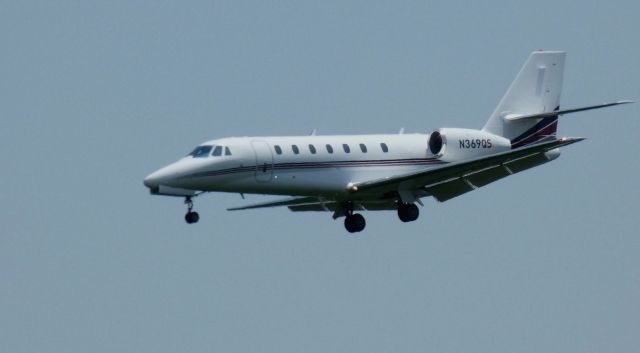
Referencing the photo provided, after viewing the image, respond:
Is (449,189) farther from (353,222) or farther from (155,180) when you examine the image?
(155,180)

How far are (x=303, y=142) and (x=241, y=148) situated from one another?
77.1 inches

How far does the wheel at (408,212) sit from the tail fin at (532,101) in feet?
14.2

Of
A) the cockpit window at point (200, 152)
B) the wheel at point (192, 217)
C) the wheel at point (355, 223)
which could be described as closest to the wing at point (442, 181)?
the wheel at point (355, 223)

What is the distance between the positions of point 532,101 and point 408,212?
6.04 m

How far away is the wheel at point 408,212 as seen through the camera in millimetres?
43875

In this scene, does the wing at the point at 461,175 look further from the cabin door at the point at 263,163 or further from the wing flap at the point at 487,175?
the cabin door at the point at 263,163

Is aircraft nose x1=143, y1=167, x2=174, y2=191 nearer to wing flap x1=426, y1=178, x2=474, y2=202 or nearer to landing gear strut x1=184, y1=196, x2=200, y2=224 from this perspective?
landing gear strut x1=184, y1=196, x2=200, y2=224

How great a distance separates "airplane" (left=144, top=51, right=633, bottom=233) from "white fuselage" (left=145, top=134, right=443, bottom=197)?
0.03 meters

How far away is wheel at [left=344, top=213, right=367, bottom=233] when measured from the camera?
148ft

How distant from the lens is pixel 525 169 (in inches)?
1752

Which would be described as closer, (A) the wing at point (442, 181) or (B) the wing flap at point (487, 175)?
(A) the wing at point (442, 181)

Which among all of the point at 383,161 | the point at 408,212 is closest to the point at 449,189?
the point at 408,212

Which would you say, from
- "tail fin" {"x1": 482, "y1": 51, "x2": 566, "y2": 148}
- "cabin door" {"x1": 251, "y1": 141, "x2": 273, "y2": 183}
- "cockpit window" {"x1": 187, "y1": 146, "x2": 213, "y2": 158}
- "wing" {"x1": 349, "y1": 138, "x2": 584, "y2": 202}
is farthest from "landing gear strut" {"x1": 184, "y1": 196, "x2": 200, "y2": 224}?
"tail fin" {"x1": 482, "y1": 51, "x2": 566, "y2": 148}

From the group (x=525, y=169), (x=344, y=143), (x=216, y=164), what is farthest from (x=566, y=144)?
(x=216, y=164)
